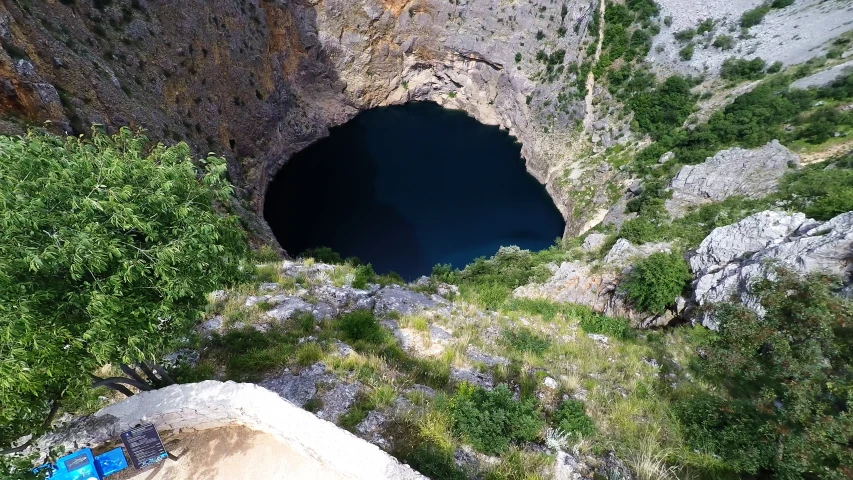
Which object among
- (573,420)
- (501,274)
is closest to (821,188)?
(501,274)

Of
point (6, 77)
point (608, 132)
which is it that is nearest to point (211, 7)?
point (6, 77)

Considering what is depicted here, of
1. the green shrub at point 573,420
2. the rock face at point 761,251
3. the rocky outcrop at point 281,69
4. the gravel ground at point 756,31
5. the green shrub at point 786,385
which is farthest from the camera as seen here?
the gravel ground at point 756,31

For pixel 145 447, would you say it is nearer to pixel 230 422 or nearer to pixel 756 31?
pixel 230 422

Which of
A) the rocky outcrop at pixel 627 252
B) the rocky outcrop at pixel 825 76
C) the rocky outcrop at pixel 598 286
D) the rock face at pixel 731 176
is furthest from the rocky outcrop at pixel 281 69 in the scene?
the rocky outcrop at pixel 598 286

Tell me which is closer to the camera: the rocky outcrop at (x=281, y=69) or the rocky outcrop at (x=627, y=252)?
the rocky outcrop at (x=281, y=69)

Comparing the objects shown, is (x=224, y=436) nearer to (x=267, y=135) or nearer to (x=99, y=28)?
(x=99, y=28)

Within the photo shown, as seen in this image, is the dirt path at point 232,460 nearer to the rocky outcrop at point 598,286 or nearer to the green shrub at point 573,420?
the green shrub at point 573,420
